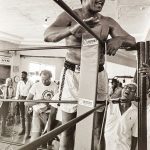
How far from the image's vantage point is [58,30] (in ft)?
5.30

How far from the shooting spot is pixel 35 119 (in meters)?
4.50

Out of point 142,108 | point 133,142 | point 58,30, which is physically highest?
point 58,30

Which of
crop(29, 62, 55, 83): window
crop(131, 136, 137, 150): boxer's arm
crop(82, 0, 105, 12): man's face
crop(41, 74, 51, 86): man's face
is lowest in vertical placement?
crop(131, 136, 137, 150): boxer's arm

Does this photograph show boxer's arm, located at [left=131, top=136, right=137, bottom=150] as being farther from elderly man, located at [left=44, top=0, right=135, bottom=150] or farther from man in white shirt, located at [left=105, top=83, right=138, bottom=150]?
elderly man, located at [left=44, top=0, right=135, bottom=150]

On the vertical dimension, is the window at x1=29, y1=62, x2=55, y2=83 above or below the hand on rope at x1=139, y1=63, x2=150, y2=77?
above

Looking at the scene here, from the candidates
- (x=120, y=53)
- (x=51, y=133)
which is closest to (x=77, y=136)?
(x=51, y=133)

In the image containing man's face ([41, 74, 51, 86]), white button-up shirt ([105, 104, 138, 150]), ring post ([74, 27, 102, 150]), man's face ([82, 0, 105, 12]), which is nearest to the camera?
ring post ([74, 27, 102, 150])

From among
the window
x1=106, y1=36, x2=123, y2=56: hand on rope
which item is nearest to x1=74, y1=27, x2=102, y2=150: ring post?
x1=106, y1=36, x2=123, y2=56: hand on rope

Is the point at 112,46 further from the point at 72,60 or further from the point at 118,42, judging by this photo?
the point at 72,60

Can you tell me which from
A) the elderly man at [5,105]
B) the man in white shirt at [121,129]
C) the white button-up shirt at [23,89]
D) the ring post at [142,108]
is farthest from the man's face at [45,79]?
the ring post at [142,108]

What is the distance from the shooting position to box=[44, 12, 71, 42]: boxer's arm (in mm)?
1494

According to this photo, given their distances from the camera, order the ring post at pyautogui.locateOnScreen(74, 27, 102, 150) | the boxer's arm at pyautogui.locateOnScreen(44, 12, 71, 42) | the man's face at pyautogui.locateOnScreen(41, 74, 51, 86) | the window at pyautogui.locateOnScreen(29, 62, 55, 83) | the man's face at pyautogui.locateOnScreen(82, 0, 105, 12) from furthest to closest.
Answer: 1. the window at pyautogui.locateOnScreen(29, 62, 55, 83)
2. the man's face at pyautogui.locateOnScreen(41, 74, 51, 86)
3. the man's face at pyautogui.locateOnScreen(82, 0, 105, 12)
4. the boxer's arm at pyautogui.locateOnScreen(44, 12, 71, 42)
5. the ring post at pyautogui.locateOnScreen(74, 27, 102, 150)

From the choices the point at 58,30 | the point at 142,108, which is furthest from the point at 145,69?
the point at 58,30

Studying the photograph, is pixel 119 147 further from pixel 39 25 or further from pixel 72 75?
pixel 39 25
